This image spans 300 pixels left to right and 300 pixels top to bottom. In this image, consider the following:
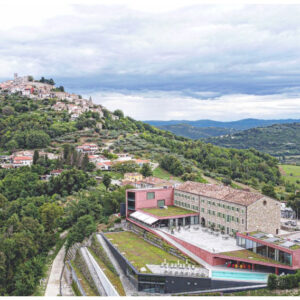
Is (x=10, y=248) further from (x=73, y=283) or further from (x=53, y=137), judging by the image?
(x=53, y=137)

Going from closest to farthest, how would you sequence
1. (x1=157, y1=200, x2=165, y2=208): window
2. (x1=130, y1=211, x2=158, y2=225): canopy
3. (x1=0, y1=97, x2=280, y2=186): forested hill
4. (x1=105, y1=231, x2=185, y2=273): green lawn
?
1. (x1=105, y1=231, x2=185, y2=273): green lawn
2. (x1=130, y1=211, x2=158, y2=225): canopy
3. (x1=157, y1=200, x2=165, y2=208): window
4. (x1=0, y1=97, x2=280, y2=186): forested hill

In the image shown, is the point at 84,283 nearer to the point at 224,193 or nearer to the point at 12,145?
the point at 224,193

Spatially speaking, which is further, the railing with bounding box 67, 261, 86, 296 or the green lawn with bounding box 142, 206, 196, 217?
the green lawn with bounding box 142, 206, 196, 217

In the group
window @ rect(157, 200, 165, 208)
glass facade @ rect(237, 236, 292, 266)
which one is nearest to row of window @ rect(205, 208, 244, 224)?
glass facade @ rect(237, 236, 292, 266)

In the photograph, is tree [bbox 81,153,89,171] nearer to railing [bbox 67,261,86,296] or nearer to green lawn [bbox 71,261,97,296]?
railing [bbox 67,261,86,296]

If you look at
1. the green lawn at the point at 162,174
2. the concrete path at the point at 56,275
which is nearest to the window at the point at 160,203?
the concrete path at the point at 56,275

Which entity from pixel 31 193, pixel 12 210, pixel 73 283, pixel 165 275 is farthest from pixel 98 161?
pixel 165 275
